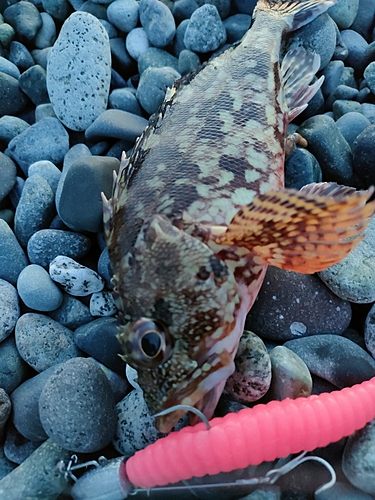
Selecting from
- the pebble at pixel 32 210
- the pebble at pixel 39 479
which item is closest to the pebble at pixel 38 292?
the pebble at pixel 32 210

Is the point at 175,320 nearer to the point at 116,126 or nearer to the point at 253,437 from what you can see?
the point at 253,437

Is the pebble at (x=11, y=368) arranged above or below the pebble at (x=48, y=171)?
below

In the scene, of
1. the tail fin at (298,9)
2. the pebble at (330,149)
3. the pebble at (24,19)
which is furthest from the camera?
the pebble at (24,19)

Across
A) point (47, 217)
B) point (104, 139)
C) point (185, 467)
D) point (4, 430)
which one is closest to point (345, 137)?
point (104, 139)

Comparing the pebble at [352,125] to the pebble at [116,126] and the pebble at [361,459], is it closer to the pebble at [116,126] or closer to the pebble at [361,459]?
the pebble at [116,126]

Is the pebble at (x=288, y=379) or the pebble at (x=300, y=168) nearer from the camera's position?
the pebble at (x=288, y=379)

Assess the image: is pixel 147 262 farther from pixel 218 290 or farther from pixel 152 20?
pixel 152 20

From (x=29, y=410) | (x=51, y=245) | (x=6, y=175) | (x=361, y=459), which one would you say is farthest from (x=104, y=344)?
(x=6, y=175)
